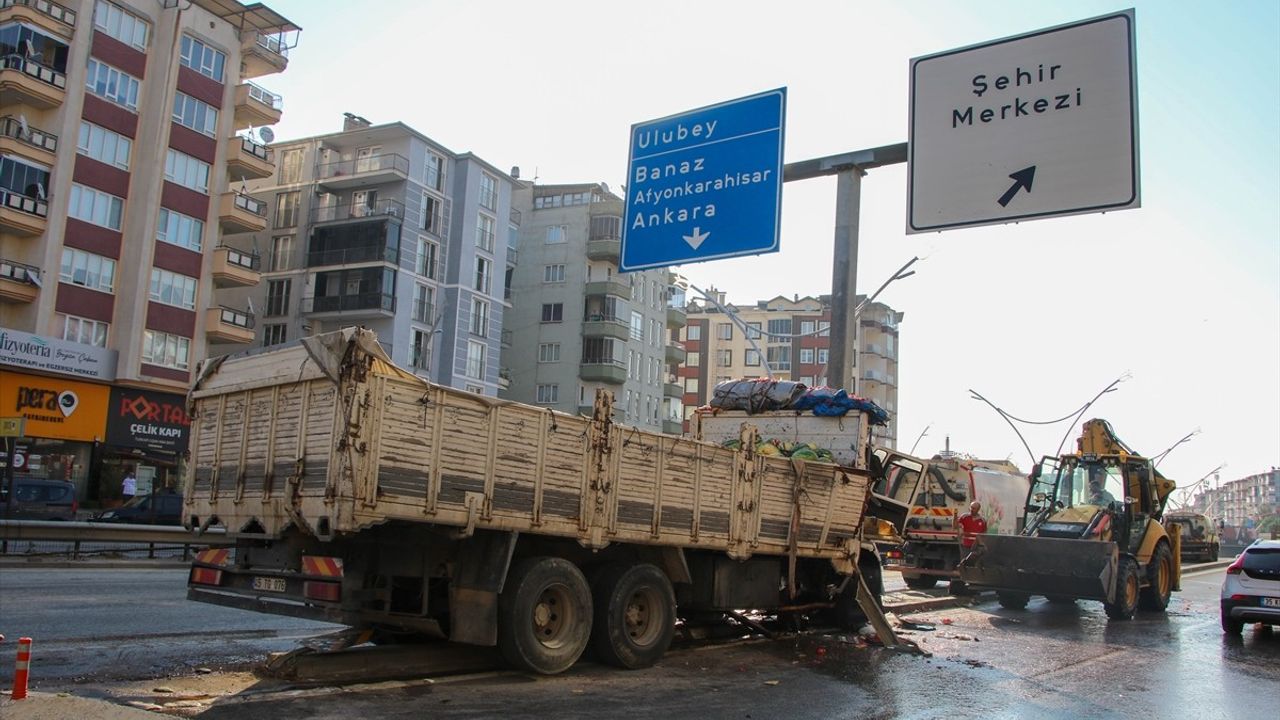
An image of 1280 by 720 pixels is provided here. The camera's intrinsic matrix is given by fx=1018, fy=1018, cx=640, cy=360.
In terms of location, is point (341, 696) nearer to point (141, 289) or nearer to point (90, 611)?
point (90, 611)

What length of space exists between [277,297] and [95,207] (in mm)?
17194

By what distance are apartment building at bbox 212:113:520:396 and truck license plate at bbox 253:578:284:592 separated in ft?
144

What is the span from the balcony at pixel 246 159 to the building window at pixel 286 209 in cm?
1072

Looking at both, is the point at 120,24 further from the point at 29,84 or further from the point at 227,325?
the point at 227,325

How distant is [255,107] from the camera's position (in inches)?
1706

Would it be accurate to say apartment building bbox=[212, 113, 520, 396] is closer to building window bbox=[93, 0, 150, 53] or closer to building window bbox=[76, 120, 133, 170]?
building window bbox=[76, 120, 133, 170]

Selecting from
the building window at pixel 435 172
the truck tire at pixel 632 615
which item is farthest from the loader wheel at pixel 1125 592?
the building window at pixel 435 172

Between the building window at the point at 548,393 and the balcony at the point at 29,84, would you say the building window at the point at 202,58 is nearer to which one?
the balcony at the point at 29,84

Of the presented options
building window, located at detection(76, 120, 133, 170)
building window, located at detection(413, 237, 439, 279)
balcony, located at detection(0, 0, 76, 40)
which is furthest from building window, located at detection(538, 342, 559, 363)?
balcony, located at detection(0, 0, 76, 40)

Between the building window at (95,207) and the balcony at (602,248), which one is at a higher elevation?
the balcony at (602,248)

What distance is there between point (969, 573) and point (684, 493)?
8736mm

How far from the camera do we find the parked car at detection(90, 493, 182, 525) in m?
29.5

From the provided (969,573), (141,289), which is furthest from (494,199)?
(969,573)

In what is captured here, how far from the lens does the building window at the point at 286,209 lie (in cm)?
5538
